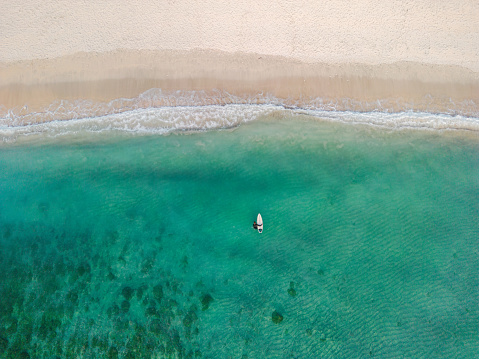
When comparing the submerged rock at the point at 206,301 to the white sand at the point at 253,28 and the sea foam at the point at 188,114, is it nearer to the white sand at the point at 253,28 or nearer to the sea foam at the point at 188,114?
the sea foam at the point at 188,114

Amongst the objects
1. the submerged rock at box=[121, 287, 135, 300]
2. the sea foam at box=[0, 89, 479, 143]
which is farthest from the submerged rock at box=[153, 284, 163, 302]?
the sea foam at box=[0, 89, 479, 143]

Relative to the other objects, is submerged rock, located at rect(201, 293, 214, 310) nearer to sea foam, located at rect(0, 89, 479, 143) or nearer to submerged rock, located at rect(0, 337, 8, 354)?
sea foam, located at rect(0, 89, 479, 143)

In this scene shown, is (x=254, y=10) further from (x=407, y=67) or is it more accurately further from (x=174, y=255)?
(x=174, y=255)

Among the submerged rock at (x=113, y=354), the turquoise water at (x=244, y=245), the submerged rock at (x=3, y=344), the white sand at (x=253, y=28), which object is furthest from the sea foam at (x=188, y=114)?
the submerged rock at (x=113, y=354)

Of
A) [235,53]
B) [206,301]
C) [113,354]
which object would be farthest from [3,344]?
[235,53]

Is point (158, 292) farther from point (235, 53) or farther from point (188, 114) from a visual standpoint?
point (235, 53)

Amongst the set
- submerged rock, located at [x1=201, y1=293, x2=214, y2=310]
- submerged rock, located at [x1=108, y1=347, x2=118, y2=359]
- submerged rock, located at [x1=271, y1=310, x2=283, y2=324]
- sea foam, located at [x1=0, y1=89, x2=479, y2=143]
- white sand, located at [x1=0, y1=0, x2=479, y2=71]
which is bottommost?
submerged rock, located at [x1=108, y1=347, x2=118, y2=359]

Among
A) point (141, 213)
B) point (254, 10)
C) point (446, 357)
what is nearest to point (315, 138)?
point (254, 10)
